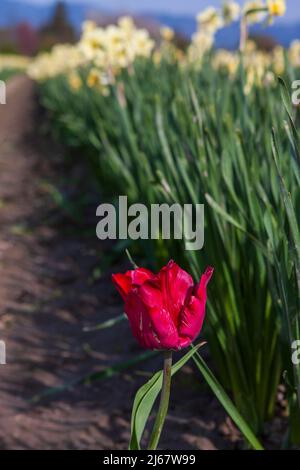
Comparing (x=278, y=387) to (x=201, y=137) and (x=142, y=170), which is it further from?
(x=142, y=170)

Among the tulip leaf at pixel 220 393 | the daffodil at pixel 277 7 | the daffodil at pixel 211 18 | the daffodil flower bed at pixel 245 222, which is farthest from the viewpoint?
the daffodil at pixel 211 18

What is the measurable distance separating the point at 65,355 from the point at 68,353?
1 centimetres

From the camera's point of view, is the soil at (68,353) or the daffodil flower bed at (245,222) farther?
the soil at (68,353)

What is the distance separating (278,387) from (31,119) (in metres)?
9.27

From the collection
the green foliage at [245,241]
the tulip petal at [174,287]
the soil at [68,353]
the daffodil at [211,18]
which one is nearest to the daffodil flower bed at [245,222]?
the green foliage at [245,241]

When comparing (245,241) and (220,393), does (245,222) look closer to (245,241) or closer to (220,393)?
(245,241)

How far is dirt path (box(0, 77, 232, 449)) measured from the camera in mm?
1730

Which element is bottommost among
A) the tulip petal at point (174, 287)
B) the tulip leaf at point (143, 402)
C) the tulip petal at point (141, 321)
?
the tulip leaf at point (143, 402)

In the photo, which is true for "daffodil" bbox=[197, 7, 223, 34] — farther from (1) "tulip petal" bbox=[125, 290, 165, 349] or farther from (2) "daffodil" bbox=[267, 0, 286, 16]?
(1) "tulip petal" bbox=[125, 290, 165, 349]

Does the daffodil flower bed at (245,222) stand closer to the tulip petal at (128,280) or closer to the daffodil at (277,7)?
the daffodil at (277,7)

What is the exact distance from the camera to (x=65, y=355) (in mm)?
2289

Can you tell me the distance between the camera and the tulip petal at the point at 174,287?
33.1 inches

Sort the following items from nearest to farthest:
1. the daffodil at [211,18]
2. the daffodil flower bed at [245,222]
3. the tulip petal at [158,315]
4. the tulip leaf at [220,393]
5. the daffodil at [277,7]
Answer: the tulip petal at [158,315]
the tulip leaf at [220,393]
the daffodil flower bed at [245,222]
the daffodil at [277,7]
the daffodil at [211,18]

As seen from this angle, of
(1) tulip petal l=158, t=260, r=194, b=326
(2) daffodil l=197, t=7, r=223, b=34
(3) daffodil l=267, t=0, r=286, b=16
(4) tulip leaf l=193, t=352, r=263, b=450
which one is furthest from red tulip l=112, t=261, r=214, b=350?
(2) daffodil l=197, t=7, r=223, b=34
